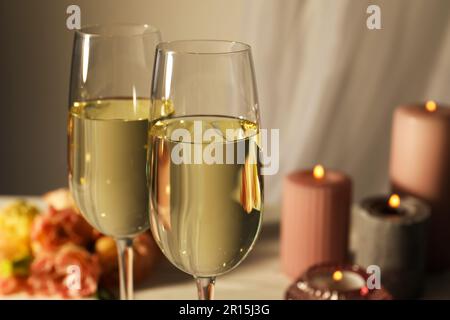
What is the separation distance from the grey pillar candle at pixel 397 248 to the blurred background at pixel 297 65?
737 mm

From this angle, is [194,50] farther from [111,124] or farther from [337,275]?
[337,275]

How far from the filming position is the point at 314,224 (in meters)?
1.05

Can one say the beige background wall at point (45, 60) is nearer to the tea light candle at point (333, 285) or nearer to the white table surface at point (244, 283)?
Answer: the white table surface at point (244, 283)

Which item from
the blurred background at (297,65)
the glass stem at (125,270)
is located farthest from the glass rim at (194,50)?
the blurred background at (297,65)

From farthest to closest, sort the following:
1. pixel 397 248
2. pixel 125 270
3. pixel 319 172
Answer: pixel 319 172, pixel 397 248, pixel 125 270

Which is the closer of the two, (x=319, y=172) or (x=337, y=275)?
(x=337, y=275)

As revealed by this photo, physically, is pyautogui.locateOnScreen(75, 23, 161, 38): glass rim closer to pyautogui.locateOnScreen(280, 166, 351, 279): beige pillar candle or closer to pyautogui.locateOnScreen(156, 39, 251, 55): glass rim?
pyautogui.locateOnScreen(156, 39, 251, 55): glass rim

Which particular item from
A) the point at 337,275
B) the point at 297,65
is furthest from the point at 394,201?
the point at 297,65

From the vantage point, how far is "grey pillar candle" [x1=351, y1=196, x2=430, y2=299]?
1.00m

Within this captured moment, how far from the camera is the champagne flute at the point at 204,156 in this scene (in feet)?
1.99

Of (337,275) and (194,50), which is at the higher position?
(194,50)

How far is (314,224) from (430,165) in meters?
0.21

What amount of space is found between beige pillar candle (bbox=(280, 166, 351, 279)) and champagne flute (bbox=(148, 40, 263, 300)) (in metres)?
0.43

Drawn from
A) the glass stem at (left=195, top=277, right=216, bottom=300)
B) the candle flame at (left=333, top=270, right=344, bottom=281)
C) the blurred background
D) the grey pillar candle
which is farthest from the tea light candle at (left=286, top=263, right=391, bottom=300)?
the blurred background
